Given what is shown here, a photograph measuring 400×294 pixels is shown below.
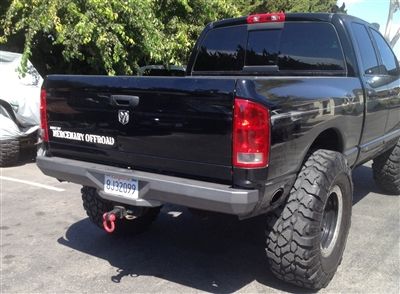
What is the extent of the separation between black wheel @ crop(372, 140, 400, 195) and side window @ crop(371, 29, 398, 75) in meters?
0.91

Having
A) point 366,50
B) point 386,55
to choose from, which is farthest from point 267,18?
point 386,55

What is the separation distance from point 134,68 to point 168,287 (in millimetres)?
5868

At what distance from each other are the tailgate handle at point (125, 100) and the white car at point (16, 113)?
477 centimetres

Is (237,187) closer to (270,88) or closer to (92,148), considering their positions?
(270,88)

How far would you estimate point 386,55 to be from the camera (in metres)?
5.57

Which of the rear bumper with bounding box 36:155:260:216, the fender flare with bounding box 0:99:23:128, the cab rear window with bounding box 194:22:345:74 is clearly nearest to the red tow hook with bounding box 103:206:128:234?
the rear bumper with bounding box 36:155:260:216

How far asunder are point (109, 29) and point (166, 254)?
4.79m

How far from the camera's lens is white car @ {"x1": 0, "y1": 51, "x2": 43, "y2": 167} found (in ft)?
25.4

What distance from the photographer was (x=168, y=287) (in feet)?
12.1

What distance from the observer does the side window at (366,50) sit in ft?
15.5

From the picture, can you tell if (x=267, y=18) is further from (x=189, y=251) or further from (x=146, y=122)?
(x=189, y=251)

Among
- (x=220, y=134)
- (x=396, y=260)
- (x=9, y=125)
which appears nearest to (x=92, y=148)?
(x=220, y=134)

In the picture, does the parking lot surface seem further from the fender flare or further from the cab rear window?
the fender flare

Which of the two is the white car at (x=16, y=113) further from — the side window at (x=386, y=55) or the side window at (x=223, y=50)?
the side window at (x=386, y=55)
